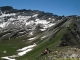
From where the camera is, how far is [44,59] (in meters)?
40.0

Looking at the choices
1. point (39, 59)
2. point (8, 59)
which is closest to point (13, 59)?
point (8, 59)

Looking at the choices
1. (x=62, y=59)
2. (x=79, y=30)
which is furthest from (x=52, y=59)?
(x=79, y=30)

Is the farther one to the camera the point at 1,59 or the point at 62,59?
the point at 1,59

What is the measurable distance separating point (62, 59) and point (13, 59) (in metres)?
92.1

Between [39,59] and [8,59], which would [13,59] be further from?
[39,59]

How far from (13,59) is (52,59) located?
9037 centimetres

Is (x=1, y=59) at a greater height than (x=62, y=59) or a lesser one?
lesser

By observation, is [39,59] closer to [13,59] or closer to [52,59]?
[52,59]

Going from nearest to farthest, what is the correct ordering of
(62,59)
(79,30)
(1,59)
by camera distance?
(62,59)
(1,59)
(79,30)

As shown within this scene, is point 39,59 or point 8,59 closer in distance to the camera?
point 39,59

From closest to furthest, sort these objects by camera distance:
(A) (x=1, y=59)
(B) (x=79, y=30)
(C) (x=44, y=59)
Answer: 1. (C) (x=44, y=59)
2. (A) (x=1, y=59)
3. (B) (x=79, y=30)

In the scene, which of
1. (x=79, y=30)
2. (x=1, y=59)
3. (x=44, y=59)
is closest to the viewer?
(x=44, y=59)

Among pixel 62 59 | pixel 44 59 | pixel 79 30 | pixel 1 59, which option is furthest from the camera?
pixel 79 30

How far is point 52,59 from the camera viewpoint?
37.6m
